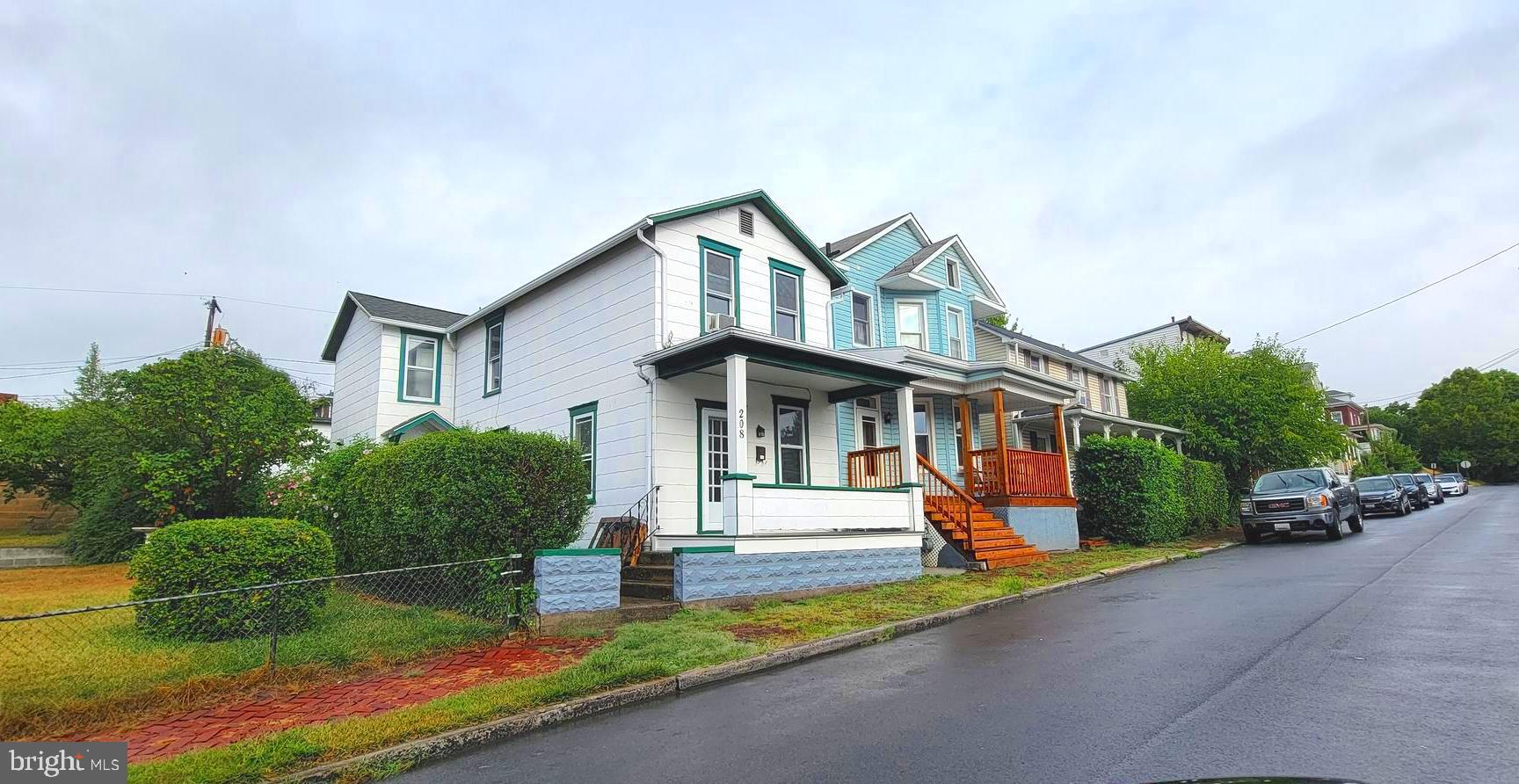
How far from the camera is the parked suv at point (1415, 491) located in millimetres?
32844

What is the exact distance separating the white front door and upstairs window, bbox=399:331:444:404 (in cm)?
911

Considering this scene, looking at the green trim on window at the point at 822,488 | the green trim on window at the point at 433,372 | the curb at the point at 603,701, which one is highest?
the green trim on window at the point at 433,372

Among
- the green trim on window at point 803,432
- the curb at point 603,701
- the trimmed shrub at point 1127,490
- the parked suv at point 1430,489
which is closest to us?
the curb at point 603,701

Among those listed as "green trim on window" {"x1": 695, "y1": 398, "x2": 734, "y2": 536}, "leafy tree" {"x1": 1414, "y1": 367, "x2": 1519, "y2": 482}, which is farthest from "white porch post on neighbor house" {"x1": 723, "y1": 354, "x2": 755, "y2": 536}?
"leafy tree" {"x1": 1414, "y1": 367, "x2": 1519, "y2": 482}

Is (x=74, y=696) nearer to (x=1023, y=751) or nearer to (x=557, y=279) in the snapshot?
(x=1023, y=751)

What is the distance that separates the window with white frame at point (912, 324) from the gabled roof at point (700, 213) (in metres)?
4.39

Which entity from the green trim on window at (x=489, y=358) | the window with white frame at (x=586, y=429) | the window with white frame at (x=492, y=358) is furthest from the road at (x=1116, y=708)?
the window with white frame at (x=492, y=358)

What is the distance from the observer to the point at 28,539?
80.6ft

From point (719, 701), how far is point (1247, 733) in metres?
3.76

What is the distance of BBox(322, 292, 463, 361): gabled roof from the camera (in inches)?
747

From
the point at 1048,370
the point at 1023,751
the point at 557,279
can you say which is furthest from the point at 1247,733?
the point at 1048,370

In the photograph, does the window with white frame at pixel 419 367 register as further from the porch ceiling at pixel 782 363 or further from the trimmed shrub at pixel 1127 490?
the trimmed shrub at pixel 1127 490

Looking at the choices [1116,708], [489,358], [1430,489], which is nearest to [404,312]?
[489,358]

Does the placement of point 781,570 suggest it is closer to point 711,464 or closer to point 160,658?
point 711,464
